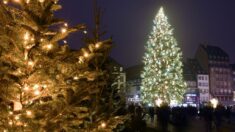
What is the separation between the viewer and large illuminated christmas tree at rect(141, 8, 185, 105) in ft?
172

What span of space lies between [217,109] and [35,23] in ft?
82.6

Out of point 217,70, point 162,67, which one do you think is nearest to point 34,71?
point 162,67

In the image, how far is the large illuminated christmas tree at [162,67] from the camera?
172 feet

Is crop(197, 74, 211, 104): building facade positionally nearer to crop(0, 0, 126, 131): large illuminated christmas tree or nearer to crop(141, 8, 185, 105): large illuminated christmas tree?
crop(141, 8, 185, 105): large illuminated christmas tree

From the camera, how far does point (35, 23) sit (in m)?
5.38

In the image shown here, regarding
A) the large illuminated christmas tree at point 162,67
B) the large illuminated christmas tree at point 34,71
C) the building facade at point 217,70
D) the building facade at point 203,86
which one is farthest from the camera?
the building facade at point 217,70

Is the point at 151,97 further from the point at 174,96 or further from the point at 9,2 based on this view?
the point at 9,2

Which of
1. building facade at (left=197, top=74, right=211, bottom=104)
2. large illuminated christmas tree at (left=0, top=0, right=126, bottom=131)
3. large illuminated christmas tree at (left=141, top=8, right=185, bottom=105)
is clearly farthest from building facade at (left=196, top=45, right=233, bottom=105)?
large illuminated christmas tree at (left=0, top=0, right=126, bottom=131)

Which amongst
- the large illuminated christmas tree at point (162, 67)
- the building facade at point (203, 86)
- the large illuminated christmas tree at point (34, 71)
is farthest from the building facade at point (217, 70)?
the large illuminated christmas tree at point (34, 71)

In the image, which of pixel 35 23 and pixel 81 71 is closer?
pixel 35 23

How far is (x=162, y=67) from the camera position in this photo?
2109 inches

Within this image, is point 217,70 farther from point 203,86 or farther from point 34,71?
point 34,71

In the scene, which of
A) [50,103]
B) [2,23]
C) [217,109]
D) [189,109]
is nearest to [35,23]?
[2,23]

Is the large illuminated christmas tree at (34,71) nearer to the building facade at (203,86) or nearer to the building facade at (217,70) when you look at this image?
the building facade at (203,86)
